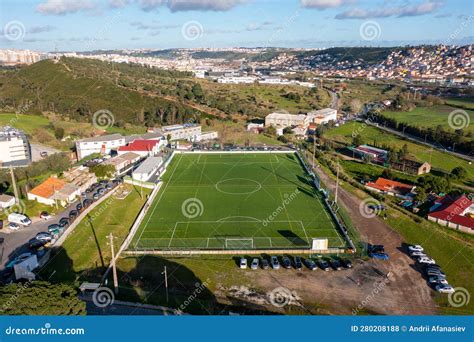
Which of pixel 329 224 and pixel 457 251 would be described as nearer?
pixel 457 251

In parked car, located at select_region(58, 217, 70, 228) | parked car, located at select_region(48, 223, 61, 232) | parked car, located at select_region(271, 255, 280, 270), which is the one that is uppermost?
parked car, located at select_region(58, 217, 70, 228)

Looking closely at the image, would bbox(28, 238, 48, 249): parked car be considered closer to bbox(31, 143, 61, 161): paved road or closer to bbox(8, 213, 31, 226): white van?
bbox(8, 213, 31, 226): white van

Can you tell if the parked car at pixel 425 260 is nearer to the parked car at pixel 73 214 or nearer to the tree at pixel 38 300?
the tree at pixel 38 300

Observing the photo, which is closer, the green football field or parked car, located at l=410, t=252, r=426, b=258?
parked car, located at l=410, t=252, r=426, b=258

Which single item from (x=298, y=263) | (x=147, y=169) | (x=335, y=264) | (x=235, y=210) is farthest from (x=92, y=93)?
(x=335, y=264)

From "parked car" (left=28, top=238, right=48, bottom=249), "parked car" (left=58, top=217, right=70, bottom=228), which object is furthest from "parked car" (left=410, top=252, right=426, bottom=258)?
"parked car" (left=28, top=238, right=48, bottom=249)

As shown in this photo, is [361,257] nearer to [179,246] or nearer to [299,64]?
[179,246]

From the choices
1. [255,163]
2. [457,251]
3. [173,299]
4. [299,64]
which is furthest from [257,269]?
[299,64]
